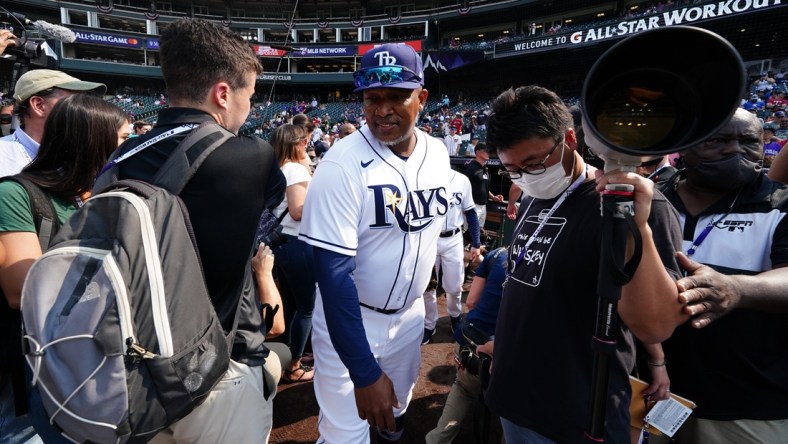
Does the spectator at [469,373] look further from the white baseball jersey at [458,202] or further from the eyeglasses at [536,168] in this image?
the white baseball jersey at [458,202]

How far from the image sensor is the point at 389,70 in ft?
5.70

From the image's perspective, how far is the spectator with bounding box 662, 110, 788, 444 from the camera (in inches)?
61.7

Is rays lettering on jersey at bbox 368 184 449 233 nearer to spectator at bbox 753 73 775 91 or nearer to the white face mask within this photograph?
the white face mask

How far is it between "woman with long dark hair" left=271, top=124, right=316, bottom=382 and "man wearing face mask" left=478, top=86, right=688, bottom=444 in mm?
1912

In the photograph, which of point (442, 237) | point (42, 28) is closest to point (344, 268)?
point (442, 237)

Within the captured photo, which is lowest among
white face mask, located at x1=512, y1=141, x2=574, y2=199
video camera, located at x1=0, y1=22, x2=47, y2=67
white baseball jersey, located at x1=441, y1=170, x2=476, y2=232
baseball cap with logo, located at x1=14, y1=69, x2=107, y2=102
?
white baseball jersey, located at x1=441, y1=170, x2=476, y2=232

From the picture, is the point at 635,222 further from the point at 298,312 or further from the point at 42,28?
the point at 42,28

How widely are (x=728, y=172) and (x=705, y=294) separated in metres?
1.04

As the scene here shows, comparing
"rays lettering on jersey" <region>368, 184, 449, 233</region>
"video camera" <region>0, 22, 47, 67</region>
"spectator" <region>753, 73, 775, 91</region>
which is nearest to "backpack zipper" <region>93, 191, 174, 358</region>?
"rays lettering on jersey" <region>368, 184, 449, 233</region>

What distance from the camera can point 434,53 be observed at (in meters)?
30.8

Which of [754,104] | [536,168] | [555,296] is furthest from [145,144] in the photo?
[754,104]

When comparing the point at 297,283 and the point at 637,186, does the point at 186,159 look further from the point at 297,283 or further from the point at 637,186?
the point at 297,283

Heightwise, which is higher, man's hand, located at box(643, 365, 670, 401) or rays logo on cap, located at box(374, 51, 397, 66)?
rays logo on cap, located at box(374, 51, 397, 66)

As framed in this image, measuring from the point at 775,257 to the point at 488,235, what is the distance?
5237 millimetres
